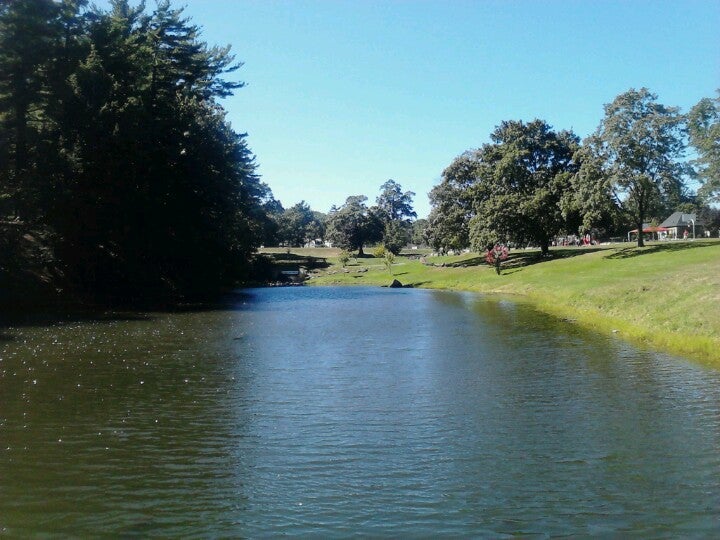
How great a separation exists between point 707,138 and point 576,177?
1312cm

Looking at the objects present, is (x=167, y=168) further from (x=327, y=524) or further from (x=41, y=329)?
(x=327, y=524)

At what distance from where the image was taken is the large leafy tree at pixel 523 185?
7562cm

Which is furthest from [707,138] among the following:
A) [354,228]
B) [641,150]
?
[354,228]

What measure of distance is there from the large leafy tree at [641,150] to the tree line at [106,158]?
3847 centimetres

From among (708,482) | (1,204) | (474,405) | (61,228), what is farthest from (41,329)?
(708,482)

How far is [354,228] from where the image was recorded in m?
161

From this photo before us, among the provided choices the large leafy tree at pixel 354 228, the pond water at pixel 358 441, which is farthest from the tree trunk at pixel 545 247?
the large leafy tree at pixel 354 228

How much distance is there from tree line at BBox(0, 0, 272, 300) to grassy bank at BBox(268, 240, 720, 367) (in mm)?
30451

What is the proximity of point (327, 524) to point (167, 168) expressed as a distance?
5329 centimetres

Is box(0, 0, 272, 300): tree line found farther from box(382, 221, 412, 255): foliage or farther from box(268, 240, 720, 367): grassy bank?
box(382, 221, 412, 255): foliage

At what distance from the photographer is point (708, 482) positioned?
1052cm

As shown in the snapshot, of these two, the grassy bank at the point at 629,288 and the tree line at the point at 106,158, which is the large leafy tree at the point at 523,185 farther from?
the tree line at the point at 106,158

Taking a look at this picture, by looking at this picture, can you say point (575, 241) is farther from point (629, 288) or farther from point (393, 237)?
point (629, 288)

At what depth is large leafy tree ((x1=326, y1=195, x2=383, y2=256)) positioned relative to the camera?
161m
